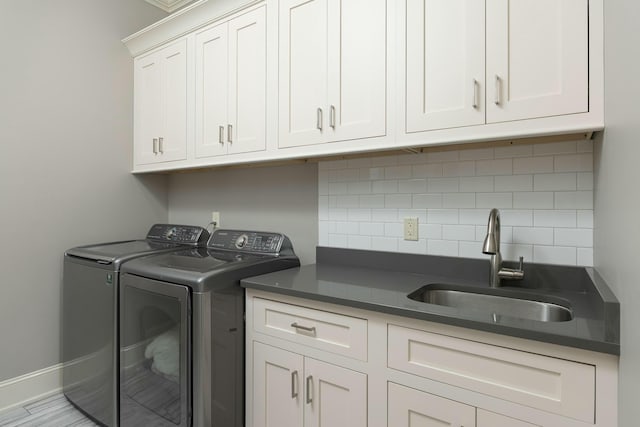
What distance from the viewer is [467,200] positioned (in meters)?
1.62

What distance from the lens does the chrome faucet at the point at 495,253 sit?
4.51 feet

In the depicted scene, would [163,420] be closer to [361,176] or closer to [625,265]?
[361,176]

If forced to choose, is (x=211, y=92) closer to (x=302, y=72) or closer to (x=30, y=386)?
(x=302, y=72)

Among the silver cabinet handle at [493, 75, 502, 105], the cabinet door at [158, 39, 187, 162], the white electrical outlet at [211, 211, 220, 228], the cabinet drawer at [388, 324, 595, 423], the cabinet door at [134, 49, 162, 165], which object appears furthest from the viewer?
the white electrical outlet at [211, 211, 220, 228]

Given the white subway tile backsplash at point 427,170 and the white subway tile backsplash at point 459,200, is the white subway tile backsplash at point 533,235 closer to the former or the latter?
the white subway tile backsplash at point 459,200

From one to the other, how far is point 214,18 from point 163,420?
2.11 m

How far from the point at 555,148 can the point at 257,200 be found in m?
1.66

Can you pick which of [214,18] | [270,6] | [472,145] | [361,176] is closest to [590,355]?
[472,145]

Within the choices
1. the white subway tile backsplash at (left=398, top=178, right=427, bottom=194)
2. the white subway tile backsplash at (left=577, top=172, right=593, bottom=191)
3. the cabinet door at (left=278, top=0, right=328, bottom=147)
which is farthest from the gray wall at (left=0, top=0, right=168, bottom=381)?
the white subway tile backsplash at (left=577, top=172, right=593, bottom=191)

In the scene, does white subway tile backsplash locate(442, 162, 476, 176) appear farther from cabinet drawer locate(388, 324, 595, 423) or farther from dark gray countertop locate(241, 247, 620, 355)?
cabinet drawer locate(388, 324, 595, 423)

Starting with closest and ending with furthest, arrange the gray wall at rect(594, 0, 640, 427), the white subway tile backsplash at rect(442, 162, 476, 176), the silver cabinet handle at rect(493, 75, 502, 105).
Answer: the gray wall at rect(594, 0, 640, 427), the silver cabinet handle at rect(493, 75, 502, 105), the white subway tile backsplash at rect(442, 162, 476, 176)

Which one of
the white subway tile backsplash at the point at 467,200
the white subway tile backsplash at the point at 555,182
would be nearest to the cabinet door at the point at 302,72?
the white subway tile backsplash at the point at 467,200

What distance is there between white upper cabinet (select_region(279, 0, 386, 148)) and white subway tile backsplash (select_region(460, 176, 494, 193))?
0.46m

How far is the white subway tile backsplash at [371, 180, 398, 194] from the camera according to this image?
1815mm
